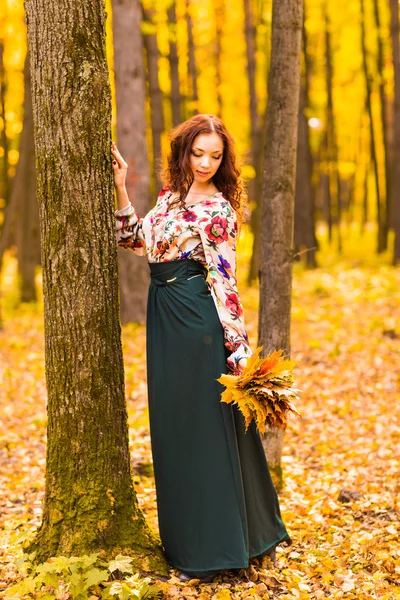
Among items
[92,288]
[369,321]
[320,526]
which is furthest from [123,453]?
[369,321]

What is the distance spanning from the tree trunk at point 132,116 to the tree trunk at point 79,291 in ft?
22.7

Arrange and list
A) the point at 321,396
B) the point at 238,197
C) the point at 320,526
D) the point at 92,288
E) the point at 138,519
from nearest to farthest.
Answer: the point at 92,288 → the point at 138,519 → the point at 238,197 → the point at 320,526 → the point at 321,396

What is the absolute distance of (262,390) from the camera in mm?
3324

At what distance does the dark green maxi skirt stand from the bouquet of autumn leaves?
0.66ft

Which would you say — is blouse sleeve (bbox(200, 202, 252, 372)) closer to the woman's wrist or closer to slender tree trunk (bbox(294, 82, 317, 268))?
the woman's wrist

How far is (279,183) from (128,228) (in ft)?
5.07

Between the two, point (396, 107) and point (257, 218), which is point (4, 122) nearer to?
point (257, 218)

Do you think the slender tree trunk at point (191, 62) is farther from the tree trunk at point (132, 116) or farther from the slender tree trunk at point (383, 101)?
the tree trunk at point (132, 116)

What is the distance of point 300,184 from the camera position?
53.5ft

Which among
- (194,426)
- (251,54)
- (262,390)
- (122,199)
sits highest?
(251,54)

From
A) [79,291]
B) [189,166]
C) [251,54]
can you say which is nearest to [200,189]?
[189,166]

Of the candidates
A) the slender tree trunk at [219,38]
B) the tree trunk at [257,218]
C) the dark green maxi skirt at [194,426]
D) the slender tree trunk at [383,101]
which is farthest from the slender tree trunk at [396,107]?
the dark green maxi skirt at [194,426]

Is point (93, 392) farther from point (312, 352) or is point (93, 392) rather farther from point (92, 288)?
point (312, 352)

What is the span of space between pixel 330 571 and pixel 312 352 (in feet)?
17.9
